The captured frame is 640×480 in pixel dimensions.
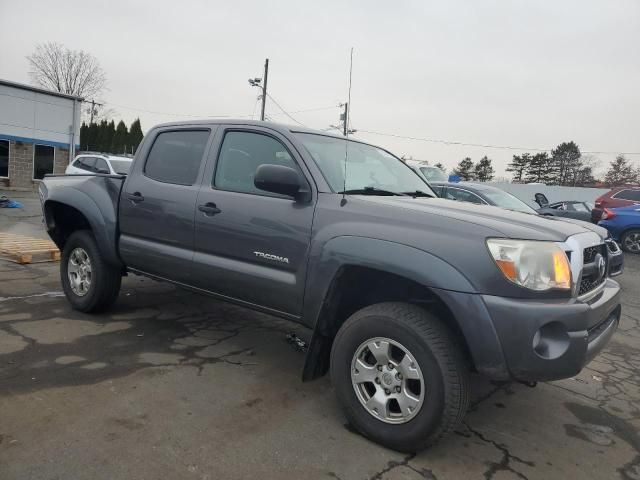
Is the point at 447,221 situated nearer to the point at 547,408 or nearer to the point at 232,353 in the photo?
the point at 547,408

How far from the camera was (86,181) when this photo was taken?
4664mm

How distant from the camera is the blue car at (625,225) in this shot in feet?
40.3

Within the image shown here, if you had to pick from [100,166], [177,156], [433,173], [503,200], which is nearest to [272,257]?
[177,156]

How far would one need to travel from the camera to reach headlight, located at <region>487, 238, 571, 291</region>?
2498 mm

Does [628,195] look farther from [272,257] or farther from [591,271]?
[272,257]

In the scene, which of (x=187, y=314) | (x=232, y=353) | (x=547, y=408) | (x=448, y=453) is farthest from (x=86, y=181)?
(x=547, y=408)

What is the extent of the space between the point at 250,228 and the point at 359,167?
926 mm

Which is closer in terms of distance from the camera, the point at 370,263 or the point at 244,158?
the point at 370,263

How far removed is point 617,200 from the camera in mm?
13336

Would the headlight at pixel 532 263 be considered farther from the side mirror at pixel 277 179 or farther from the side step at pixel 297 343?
the side step at pixel 297 343

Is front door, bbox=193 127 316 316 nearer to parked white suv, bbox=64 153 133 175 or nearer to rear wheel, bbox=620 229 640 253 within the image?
rear wheel, bbox=620 229 640 253

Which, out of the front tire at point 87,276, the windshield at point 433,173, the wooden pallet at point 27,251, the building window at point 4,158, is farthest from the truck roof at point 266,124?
the building window at point 4,158

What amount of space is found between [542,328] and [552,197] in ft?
109

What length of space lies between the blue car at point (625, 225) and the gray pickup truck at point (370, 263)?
1046 cm
